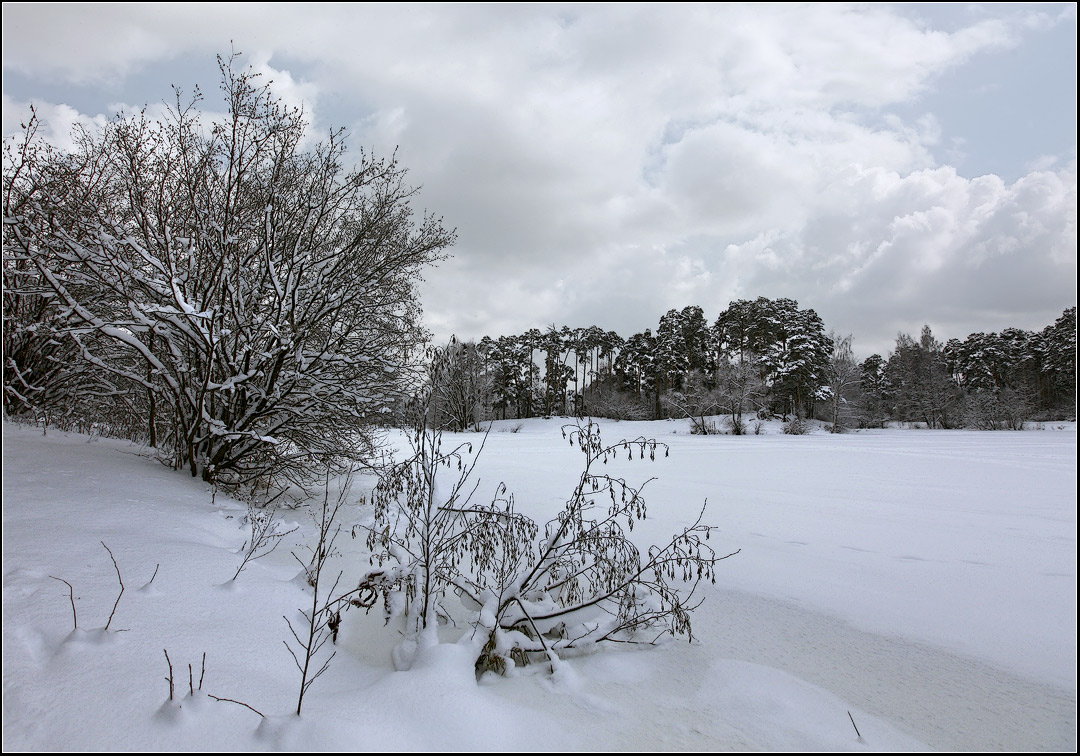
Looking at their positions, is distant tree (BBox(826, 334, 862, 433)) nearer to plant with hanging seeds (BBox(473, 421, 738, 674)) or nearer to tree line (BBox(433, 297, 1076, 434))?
tree line (BBox(433, 297, 1076, 434))

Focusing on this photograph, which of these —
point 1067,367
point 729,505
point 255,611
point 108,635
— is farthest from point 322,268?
point 1067,367

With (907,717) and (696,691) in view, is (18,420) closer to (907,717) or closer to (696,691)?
(696,691)

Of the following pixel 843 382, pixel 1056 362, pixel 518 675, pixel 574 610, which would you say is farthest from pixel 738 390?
pixel 518 675

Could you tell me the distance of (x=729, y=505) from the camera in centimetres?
808

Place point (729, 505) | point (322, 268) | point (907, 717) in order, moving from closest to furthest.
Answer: point (907, 717)
point (322, 268)
point (729, 505)

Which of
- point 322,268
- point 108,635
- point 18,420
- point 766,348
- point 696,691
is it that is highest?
point 766,348

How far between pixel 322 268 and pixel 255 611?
15.5ft

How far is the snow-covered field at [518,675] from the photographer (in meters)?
2.12

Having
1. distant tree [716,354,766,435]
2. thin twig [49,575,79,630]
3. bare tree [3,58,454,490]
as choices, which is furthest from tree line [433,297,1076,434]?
thin twig [49,575,79,630]

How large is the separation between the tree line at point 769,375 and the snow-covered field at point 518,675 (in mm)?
23545

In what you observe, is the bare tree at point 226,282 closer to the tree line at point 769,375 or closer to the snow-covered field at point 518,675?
the snow-covered field at point 518,675

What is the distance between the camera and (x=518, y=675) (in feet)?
9.94

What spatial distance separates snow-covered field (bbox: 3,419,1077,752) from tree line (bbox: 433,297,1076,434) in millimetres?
23545

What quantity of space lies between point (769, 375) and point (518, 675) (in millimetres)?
40134
